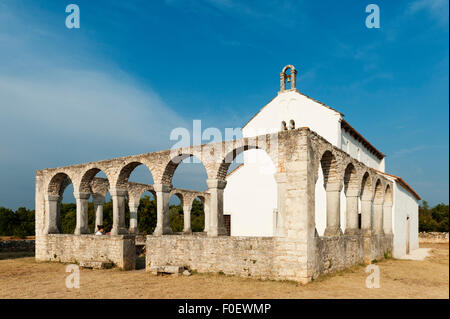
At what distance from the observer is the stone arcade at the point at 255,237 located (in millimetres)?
8812

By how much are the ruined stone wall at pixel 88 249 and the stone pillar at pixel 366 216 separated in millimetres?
8820

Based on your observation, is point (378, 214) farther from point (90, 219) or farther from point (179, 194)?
point (90, 219)

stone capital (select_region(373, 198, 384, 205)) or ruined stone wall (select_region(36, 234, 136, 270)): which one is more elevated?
stone capital (select_region(373, 198, 384, 205))

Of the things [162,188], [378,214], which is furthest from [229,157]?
[378,214]

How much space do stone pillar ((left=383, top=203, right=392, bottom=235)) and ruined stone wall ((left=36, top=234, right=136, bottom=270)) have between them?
11.4 meters

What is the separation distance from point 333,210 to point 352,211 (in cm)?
187

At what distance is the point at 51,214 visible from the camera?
602 inches

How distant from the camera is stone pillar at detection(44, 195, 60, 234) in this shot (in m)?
15.1

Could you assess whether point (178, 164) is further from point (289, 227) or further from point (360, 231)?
point (360, 231)

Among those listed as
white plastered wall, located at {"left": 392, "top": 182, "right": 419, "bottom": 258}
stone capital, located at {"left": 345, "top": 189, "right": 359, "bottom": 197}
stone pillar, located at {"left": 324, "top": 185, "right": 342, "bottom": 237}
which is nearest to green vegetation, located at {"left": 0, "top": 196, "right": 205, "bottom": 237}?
white plastered wall, located at {"left": 392, "top": 182, "right": 419, "bottom": 258}

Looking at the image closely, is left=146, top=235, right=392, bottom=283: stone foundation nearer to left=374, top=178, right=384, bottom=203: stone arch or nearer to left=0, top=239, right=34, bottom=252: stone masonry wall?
left=374, top=178, right=384, bottom=203: stone arch

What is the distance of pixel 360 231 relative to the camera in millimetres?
13164
